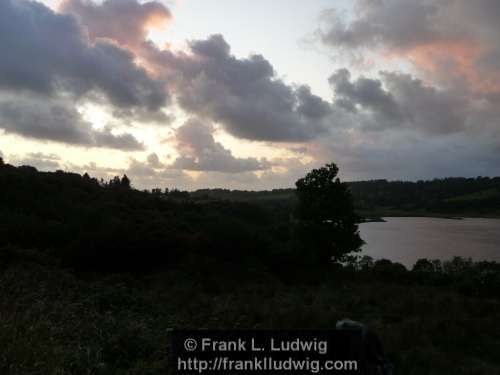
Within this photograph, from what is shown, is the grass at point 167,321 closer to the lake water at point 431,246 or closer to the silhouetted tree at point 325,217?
the silhouetted tree at point 325,217

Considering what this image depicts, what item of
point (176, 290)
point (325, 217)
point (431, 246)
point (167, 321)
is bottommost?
point (431, 246)

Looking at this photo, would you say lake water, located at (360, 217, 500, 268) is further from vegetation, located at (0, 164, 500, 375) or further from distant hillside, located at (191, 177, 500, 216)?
distant hillside, located at (191, 177, 500, 216)

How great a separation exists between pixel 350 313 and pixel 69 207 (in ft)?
72.7

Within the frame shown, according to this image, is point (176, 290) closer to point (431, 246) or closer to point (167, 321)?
point (167, 321)

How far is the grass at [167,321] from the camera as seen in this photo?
198 inches

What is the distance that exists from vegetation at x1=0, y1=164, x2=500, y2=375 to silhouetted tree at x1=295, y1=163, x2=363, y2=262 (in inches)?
4.7

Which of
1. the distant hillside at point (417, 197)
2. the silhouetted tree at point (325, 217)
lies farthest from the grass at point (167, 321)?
the distant hillside at point (417, 197)

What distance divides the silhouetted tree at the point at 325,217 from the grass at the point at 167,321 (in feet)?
34.1

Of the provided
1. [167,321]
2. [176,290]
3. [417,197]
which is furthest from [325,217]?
[417,197]

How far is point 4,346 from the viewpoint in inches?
184

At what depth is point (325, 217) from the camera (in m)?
26.7

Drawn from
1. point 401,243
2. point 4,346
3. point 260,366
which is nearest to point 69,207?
point 4,346

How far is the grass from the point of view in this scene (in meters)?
5.02

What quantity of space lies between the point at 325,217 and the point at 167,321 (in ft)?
64.0
